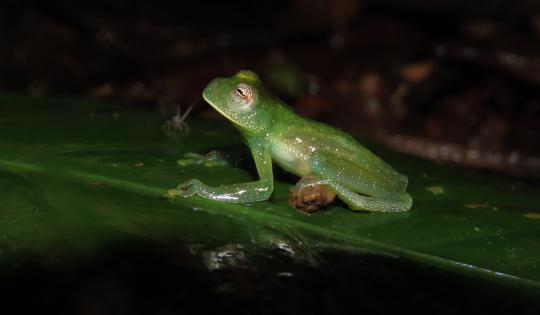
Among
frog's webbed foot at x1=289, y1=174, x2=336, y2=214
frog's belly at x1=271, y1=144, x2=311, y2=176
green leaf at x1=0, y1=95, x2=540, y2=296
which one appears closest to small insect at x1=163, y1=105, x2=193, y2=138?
green leaf at x1=0, y1=95, x2=540, y2=296

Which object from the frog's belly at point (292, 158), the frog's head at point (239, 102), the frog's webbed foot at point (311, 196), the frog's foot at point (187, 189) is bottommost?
the frog's foot at point (187, 189)

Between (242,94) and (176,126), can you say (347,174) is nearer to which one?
(242,94)

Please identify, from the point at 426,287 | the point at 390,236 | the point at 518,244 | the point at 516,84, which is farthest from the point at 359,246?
the point at 516,84

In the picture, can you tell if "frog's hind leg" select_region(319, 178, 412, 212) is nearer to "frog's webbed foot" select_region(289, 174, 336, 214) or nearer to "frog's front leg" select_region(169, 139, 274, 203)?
"frog's webbed foot" select_region(289, 174, 336, 214)

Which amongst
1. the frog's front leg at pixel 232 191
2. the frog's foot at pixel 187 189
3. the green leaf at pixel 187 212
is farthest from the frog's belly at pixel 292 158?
the frog's foot at pixel 187 189

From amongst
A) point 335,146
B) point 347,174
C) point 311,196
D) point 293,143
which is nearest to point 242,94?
point 293,143

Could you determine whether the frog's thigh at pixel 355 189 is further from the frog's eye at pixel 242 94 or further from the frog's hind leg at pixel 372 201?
the frog's eye at pixel 242 94

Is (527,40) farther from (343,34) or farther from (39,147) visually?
(39,147)
